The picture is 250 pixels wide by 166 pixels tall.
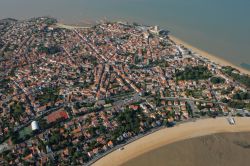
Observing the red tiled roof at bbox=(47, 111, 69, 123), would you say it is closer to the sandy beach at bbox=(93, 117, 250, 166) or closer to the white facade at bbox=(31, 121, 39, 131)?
the white facade at bbox=(31, 121, 39, 131)

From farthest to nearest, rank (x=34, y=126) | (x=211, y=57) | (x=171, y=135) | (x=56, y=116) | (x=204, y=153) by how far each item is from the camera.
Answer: (x=211, y=57)
(x=56, y=116)
(x=34, y=126)
(x=171, y=135)
(x=204, y=153)

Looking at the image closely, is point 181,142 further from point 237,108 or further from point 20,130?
point 20,130

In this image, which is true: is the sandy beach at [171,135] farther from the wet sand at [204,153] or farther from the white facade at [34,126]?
the white facade at [34,126]

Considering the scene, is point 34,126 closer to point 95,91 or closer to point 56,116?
point 56,116

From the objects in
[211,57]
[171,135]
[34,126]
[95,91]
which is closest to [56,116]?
[34,126]

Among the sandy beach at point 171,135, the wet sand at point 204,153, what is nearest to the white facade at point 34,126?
the sandy beach at point 171,135

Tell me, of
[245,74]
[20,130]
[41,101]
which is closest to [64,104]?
[41,101]
